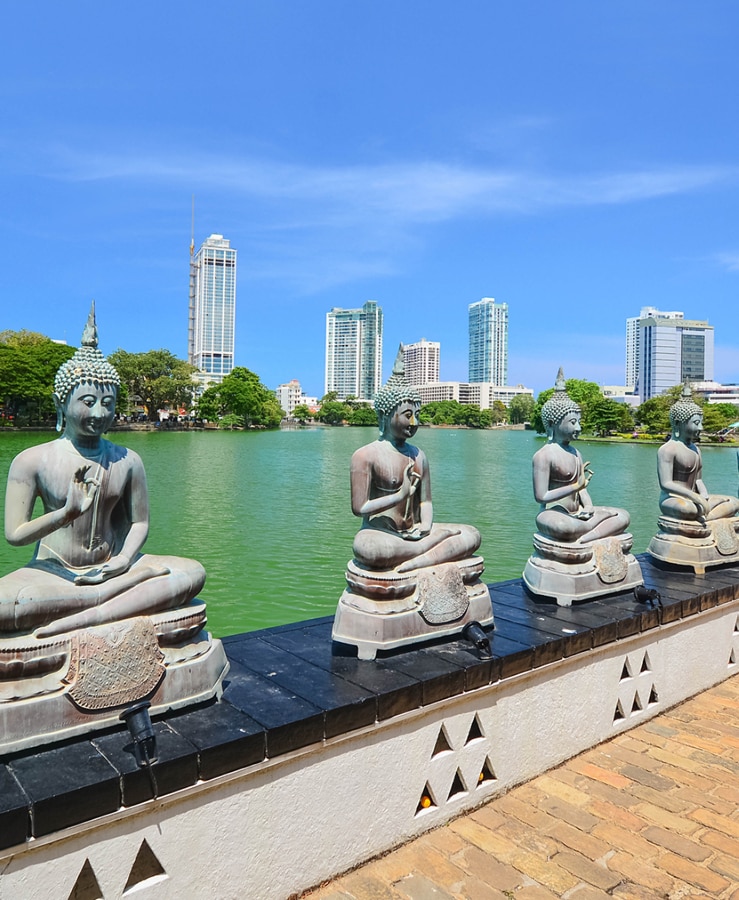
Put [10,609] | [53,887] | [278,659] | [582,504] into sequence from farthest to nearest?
[582,504]
[278,659]
[10,609]
[53,887]

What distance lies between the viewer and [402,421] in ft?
15.5

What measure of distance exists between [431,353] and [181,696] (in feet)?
502

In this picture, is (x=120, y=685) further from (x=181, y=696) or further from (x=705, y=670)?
(x=705, y=670)

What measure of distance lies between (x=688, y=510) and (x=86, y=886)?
20.9 feet

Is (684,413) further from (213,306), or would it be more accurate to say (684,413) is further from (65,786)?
(213,306)

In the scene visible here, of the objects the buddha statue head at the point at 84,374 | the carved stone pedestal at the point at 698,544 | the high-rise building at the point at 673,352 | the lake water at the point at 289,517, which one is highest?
the high-rise building at the point at 673,352

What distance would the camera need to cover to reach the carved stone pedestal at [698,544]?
7.07 m

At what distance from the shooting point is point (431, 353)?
15400 cm

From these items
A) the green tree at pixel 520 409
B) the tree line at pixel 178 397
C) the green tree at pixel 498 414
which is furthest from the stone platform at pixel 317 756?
the green tree at pixel 498 414

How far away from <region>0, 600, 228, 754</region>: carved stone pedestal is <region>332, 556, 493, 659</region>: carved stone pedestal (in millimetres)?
1074

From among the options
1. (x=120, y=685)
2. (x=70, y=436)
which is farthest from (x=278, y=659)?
(x=70, y=436)

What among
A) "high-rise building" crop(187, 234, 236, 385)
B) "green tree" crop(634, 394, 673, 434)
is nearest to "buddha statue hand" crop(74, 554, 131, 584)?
"green tree" crop(634, 394, 673, 434)

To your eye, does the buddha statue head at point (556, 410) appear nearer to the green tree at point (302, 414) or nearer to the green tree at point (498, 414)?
the green tree at point (302, 414)

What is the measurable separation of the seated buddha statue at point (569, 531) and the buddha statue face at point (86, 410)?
3.73 meters
